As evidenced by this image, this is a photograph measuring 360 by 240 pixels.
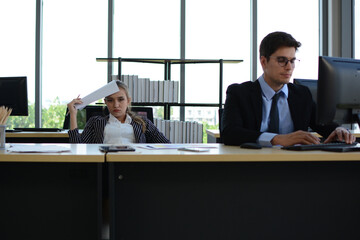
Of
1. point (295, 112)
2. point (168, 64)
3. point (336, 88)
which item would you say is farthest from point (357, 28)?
point (336, 88)

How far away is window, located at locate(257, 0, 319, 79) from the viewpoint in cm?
455

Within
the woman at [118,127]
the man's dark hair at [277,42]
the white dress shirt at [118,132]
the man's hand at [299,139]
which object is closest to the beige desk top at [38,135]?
the woman at [118,127]

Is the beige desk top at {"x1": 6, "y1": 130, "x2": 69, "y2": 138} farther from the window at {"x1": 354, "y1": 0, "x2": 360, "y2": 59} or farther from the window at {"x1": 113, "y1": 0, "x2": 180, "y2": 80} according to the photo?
the window at {"x1": 354, "y1": 0, "x2": 360, "y2": 59}

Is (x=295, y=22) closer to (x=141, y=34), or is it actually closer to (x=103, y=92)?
(x=141, y=34)

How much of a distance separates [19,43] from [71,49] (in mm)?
663

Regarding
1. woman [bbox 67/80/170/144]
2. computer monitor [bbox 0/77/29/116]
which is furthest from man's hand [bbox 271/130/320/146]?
computer monitor [bbox 0/77/29/116]

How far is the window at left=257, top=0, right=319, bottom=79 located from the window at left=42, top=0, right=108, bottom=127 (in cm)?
205

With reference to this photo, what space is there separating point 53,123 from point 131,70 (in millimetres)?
1197

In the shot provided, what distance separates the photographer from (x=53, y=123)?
4434mm
